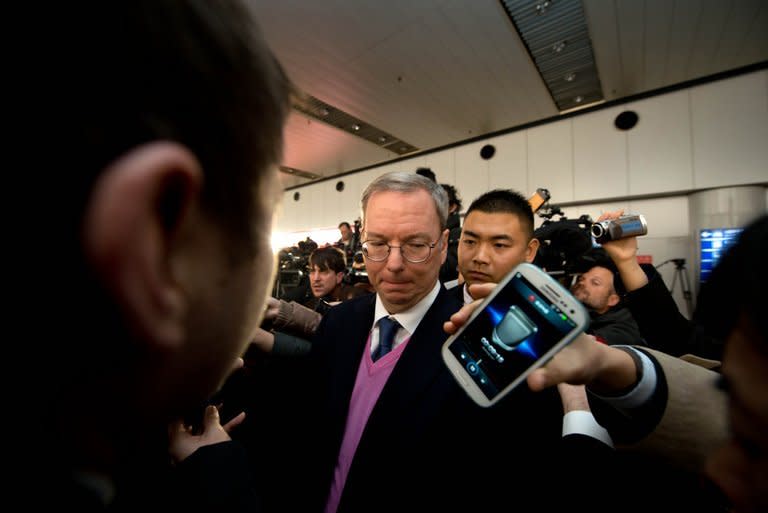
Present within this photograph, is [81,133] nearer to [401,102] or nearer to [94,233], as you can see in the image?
[94,233]

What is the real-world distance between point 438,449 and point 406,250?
0.59 meters

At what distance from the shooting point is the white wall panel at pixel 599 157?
4.80m

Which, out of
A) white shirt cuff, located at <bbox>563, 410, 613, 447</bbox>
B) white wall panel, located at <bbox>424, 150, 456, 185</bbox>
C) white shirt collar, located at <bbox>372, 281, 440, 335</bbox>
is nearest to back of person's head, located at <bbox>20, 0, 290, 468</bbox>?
white shirt collar, located at <bbox>372, 281, 440, 335</bbox>

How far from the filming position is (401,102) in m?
4.78

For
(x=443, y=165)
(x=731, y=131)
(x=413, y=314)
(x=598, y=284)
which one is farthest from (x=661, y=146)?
(x=413, y=314)

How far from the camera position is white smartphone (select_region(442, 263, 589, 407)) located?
24.1 inches

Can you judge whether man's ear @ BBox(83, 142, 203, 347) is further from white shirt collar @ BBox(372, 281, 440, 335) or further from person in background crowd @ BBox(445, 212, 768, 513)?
white shirt collar @ BBox(372, 281, 440, 335)

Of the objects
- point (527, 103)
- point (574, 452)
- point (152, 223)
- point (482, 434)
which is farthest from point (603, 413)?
point (527, 103)

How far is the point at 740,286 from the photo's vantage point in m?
0.36

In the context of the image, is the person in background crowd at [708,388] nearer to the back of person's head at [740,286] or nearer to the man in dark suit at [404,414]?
the back of person's head at [740,286]

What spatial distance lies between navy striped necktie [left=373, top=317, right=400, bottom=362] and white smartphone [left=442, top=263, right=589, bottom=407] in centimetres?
30

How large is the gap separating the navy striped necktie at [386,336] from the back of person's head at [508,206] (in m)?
0.89

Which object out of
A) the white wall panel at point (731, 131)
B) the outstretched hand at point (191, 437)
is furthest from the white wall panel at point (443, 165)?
the outstretched hand at point (191, 437)

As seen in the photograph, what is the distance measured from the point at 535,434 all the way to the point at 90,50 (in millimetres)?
992
